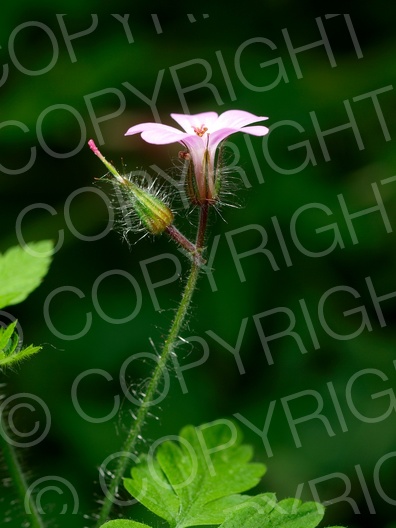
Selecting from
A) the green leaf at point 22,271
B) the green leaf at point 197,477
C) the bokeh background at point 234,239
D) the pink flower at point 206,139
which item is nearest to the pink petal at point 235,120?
the pink flower at point 206,139

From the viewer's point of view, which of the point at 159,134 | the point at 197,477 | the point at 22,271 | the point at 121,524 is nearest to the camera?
the point at 121,524

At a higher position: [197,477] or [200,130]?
[200,130]

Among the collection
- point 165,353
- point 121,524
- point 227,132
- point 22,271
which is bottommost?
point 121,524

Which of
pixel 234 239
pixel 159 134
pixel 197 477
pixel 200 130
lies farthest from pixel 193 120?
pixel 234 239

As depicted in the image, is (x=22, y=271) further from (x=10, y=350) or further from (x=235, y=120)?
(x=235, y=120)

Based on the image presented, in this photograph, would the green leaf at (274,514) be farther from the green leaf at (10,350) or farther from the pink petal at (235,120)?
the pink petal at (235,120)

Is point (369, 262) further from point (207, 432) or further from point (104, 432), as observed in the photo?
point (207, 432)
